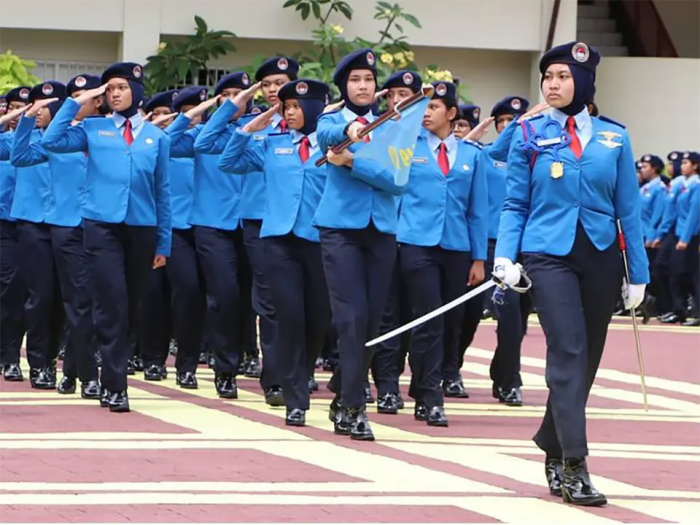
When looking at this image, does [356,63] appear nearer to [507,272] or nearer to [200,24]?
[507,272]

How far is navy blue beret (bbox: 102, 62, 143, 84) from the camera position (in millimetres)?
12914

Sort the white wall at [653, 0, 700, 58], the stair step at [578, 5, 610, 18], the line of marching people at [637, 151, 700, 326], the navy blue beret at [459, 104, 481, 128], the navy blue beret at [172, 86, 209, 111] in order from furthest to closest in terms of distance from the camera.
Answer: the stair step at [578, 5, 610, 18]
the white wall at [653, 0, 700, 58]
the line of marching people at [637, 151, 700, 326]
the navy blue beret at [459, 104, 481, 128]
the navy blue beret at [172, 86, 209, 111]

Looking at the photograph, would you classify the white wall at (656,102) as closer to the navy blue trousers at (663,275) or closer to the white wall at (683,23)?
the white wall at (683,23)

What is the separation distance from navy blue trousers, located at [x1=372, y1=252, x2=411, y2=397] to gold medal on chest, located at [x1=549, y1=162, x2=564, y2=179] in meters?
3.76

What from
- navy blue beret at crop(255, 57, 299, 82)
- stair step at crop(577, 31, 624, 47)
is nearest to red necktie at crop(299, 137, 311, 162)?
navy blue beret at crop(255, 57, 299, 82)

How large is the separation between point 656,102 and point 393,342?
72.4 ft

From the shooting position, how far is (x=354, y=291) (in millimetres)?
11547

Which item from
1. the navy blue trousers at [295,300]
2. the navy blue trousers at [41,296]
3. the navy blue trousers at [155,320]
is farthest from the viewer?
the navy blue trousers at [155,320]

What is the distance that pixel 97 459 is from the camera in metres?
10.2

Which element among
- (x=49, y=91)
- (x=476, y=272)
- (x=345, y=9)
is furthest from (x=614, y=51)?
(x=476, y=272)

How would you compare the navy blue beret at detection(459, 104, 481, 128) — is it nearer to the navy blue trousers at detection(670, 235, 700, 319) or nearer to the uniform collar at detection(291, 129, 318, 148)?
the uniform collar at detection(291, 129, 318, 148)

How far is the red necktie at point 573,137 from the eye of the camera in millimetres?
9492

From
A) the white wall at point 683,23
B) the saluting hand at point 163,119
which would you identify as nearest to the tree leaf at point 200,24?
the white wall at point 683,23

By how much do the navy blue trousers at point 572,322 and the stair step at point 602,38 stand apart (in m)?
27.9
